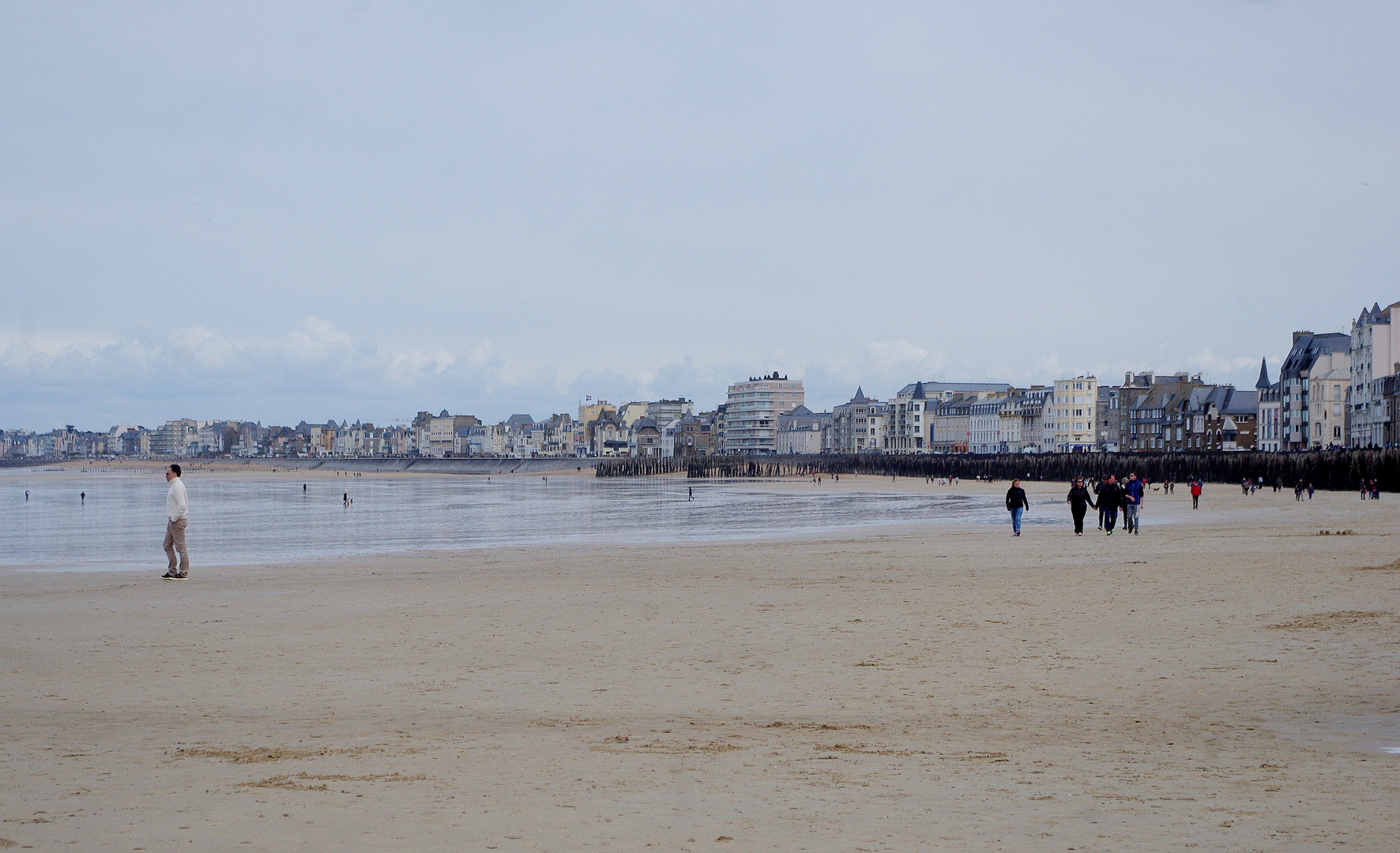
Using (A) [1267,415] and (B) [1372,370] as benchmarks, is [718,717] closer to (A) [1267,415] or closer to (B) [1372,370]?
(B) [1372,370]

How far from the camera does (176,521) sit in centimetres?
1788

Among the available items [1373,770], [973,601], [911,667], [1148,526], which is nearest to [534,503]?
[1148,526]

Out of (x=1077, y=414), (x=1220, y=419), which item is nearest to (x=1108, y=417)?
(x=1077, y=414)

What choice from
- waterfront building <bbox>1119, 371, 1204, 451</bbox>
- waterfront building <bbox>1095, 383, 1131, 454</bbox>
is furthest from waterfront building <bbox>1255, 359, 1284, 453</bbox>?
waterfront building <bbox>1095, 383, 1131, 454</bbox>

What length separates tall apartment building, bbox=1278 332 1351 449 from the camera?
94.1m

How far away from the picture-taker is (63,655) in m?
11.2

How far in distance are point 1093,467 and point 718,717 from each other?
84303 mm

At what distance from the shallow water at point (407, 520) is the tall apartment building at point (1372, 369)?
113ft

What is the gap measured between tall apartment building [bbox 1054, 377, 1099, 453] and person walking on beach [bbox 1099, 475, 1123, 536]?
395ft

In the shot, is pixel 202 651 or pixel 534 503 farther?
pixel 534 503

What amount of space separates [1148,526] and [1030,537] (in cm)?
583

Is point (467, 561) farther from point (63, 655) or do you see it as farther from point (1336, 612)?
point (1336, 612)

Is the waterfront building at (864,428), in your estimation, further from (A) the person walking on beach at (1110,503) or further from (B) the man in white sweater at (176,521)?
(B) the man in white sweater at (176,521)

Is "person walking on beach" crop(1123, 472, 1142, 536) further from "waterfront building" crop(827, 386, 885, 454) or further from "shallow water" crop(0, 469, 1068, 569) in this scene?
"waterfront building" crop(827, 386, 885, 454)
